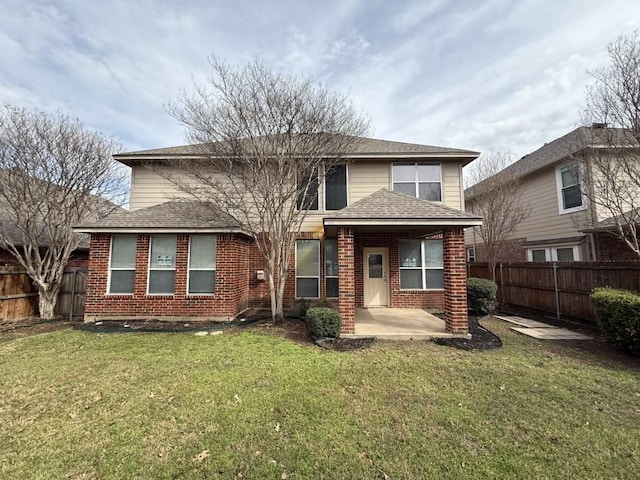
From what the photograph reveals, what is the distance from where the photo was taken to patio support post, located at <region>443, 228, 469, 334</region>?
22.1ft

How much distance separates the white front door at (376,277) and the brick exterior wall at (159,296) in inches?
179

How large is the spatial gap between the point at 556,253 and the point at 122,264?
16069 mm

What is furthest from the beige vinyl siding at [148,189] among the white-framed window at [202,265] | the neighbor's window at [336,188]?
the neighbor's window at [336,188]

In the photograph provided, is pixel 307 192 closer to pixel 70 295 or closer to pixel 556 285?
pixel 556 285

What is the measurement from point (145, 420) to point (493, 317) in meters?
9.60

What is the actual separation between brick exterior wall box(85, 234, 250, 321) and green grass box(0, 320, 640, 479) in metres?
2.67

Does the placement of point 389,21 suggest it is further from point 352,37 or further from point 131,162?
point 131,162

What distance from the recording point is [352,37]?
884 centimetres

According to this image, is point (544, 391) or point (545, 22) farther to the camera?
point (545, 22)

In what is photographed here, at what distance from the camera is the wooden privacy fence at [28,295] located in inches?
341

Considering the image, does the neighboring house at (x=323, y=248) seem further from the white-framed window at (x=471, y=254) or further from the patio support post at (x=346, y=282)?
the white-framed window at (x=471, y=254)

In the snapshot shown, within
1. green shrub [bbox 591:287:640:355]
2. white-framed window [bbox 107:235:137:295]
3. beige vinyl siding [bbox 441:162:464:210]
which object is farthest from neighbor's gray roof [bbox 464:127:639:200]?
white-framed window [bbox 107:235:137:295]

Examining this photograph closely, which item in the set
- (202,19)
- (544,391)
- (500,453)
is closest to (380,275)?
(544,391)

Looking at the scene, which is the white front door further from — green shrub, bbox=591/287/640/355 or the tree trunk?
the tree trunk
